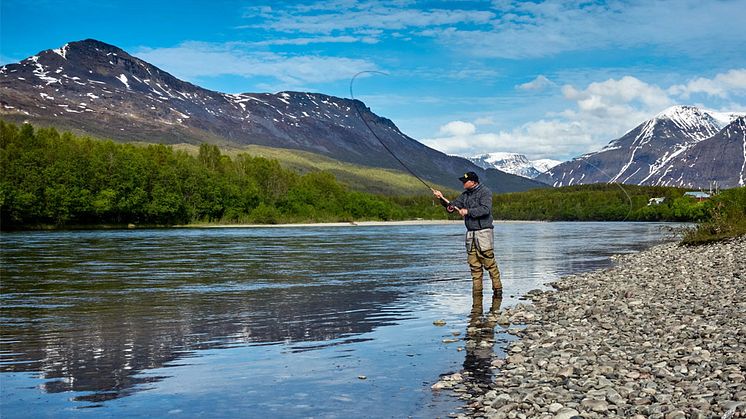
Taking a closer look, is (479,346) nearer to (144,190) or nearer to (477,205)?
(477,205)

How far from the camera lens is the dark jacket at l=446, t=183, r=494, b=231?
1532cm

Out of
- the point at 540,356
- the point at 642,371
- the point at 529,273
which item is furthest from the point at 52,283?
the point at 642,371

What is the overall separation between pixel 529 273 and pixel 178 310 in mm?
13758

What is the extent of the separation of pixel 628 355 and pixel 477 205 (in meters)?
6.37

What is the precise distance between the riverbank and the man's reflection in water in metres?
0.16

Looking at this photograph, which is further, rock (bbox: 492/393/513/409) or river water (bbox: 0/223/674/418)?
river water (bbox: 0/223/674/418)

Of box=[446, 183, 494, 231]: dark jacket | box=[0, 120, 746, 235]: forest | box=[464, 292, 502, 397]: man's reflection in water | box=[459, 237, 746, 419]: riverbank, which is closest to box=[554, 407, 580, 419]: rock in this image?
box=[459, 237, 746, 419]: riverbank

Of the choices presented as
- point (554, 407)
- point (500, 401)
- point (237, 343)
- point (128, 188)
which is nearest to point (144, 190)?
point (128, 188)

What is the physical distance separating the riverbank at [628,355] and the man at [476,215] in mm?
1342

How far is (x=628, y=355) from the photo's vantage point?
941 centimetres

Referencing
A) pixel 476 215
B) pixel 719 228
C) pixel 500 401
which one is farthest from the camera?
pixel 719 228

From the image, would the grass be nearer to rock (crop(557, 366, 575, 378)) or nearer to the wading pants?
the wading pants

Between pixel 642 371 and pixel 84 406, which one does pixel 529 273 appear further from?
pixel 84 406

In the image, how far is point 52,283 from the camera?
884 inches
